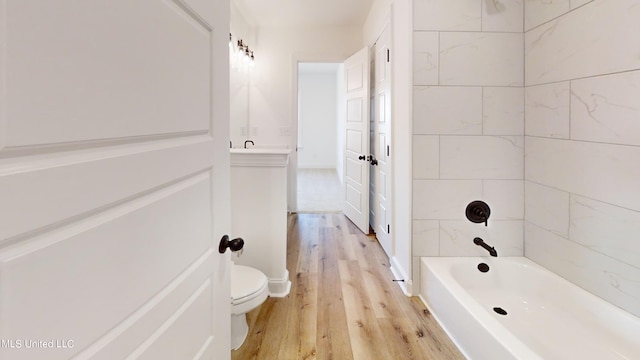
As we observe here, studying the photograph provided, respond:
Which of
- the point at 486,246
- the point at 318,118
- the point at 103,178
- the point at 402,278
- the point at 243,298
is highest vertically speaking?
the point at 318,118

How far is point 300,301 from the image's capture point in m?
2.35

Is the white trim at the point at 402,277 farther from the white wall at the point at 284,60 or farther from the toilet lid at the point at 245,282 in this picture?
the white wall at the point at 284,60

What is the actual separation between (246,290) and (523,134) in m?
2.05

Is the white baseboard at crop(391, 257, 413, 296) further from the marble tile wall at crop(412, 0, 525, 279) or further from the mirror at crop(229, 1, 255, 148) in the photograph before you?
the mirror at crop(229, 1, 255, 148)

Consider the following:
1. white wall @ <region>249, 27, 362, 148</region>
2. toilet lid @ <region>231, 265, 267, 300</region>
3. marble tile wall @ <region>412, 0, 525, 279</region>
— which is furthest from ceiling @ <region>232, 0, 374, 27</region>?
toilet lid @ <region>231, 265, 267, 300</region>

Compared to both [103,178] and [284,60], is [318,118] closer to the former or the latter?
[284,60]

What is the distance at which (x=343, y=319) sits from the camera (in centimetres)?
212

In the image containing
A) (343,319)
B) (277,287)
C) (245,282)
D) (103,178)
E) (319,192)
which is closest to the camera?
(103,178)

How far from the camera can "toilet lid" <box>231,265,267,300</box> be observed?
5.94 ft

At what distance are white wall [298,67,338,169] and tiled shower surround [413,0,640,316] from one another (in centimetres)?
684

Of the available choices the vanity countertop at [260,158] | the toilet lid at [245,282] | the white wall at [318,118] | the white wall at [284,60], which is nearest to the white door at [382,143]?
the white wall at [284,60]

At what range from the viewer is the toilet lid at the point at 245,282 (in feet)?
5.94

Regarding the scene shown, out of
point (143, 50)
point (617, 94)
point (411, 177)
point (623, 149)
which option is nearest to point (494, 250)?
point (411, 177)

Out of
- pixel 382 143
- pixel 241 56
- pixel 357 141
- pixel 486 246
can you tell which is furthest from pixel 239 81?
pixel 486 246
